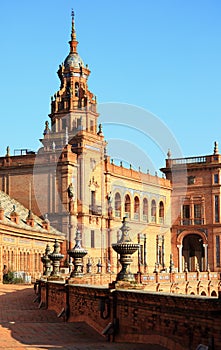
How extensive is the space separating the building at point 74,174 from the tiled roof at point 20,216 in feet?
3.86

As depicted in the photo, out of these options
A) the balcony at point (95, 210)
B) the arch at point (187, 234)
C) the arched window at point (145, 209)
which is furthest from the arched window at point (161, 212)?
the balcony at point (95, 210)

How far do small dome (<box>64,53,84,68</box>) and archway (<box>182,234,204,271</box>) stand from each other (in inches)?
1027

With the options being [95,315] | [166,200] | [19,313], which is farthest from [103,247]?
[95,315]

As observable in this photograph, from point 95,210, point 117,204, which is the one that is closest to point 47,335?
point 95,210

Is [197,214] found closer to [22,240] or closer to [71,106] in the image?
[71,106]

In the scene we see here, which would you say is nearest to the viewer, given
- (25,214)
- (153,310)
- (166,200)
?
(153,310)

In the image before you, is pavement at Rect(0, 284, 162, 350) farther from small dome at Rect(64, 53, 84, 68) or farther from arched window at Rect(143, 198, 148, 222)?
arched window at Rect(143, 198, 148, 222)

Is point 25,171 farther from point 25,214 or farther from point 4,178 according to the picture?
point 25,214

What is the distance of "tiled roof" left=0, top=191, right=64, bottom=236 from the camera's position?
148ft

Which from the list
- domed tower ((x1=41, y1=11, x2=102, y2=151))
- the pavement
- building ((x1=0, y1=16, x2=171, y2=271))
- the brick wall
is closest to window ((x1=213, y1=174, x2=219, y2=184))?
building ((x1=0, y1=16, x2=171, y2=271))

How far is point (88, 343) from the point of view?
1490cm

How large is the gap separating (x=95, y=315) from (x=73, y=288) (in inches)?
123

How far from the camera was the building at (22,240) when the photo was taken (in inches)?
1678

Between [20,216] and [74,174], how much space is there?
25.2 feet
